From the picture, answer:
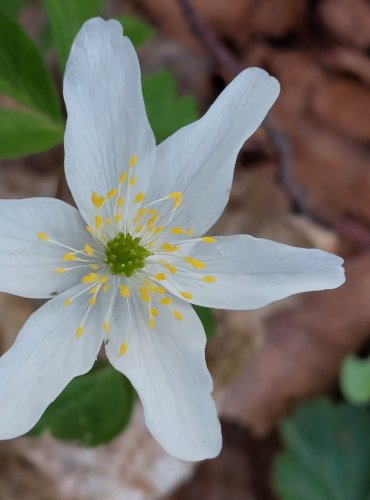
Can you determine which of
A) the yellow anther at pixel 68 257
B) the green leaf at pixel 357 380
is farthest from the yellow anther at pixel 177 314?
the green leaf at pixel 357 380

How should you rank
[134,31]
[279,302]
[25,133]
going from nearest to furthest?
[25,133]
[134,31]
[279,302]

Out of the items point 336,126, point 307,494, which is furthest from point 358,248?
point 307,494

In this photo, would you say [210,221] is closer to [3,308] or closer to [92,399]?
[92,399]

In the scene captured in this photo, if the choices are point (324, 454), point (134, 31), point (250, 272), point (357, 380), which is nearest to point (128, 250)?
point (250, 272)

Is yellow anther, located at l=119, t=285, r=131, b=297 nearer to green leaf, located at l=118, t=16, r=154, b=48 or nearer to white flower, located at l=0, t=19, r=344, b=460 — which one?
white flower, located at l=0, t=19, r=344, b=460

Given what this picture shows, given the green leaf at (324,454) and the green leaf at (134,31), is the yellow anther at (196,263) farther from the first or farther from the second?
the green leaf at (324,454)

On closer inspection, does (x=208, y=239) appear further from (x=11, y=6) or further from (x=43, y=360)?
(x=11, y=6)
